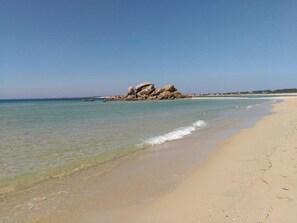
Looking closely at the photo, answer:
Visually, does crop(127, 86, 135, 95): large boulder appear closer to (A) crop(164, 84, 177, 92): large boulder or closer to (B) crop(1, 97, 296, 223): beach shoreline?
(A) crop(164, 84, 177, 92): large boulder

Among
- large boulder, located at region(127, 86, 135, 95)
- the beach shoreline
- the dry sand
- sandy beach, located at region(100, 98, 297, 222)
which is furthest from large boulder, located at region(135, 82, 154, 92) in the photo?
the dry sand

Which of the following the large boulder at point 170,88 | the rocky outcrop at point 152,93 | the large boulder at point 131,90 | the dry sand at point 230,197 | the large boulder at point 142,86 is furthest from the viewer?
the large boulder at point 131,90

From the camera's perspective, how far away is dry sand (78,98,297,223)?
15.5 ft

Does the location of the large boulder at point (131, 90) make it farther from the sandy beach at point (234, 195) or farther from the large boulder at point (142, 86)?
the sandy beach at point (234, 195)

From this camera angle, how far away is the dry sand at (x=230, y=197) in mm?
4727

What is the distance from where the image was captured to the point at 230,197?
5.55 metres

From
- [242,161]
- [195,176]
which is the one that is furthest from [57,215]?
[242,161]

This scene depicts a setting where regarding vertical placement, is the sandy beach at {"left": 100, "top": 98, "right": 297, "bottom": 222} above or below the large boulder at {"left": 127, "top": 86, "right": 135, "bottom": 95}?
below

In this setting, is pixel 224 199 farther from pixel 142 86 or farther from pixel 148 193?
pixel 142 86

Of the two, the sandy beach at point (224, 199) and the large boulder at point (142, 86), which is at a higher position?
the large boulder at point (142, 86)

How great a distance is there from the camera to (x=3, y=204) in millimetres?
5801

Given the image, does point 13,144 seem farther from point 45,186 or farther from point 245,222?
point 245,222

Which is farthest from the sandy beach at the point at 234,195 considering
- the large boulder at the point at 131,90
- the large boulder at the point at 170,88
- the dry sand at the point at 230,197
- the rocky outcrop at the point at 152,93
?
the large boulder at the point at 131,90

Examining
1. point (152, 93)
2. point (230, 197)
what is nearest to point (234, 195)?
point (230, 197)
